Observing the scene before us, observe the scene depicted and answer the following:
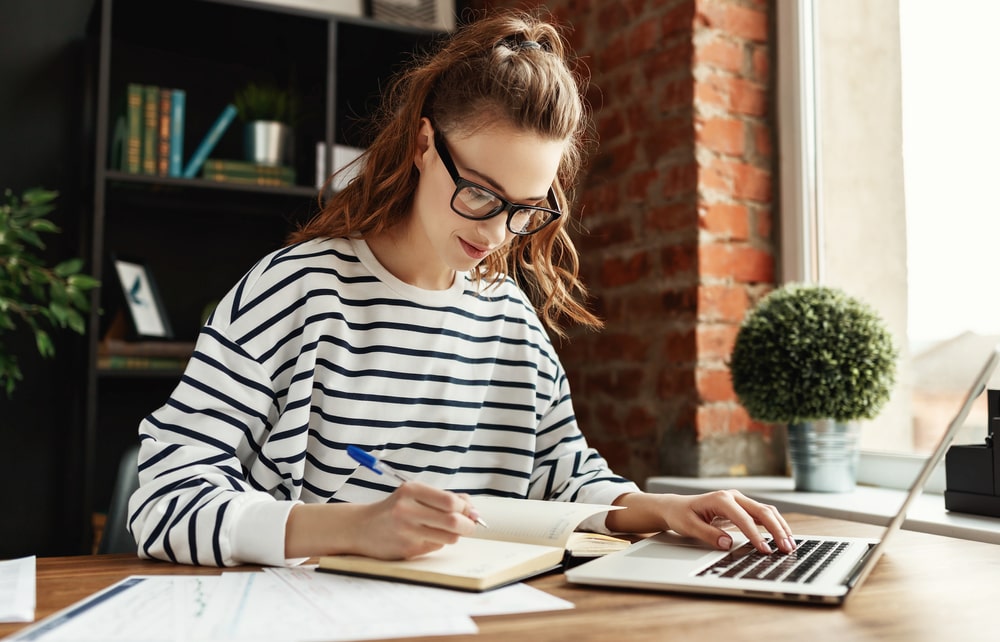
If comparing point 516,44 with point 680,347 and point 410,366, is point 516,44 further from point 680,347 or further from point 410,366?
point 680,347

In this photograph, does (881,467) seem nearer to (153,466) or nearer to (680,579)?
(680,579)

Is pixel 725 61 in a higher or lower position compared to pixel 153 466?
higher

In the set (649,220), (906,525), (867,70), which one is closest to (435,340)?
(906,525)

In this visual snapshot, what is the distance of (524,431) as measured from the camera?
136cm

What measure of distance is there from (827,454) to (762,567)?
86 cm

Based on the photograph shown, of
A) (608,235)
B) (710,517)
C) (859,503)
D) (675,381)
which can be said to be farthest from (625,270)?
(710,517)

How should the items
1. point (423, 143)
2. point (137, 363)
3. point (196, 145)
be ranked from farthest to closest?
point (196, 145) < point (137, 363) < point (423, 143)

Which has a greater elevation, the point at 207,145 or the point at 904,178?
the point at 207,145

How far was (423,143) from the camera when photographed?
123 cm

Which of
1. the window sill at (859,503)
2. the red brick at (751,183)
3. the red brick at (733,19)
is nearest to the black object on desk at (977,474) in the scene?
the window sill at (859,503)

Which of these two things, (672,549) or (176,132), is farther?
(176,132)

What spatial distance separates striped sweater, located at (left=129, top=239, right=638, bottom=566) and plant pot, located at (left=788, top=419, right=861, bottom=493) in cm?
52

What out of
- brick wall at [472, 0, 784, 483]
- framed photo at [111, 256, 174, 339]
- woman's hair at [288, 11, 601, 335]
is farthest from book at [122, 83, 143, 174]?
brick wall at [472, 0, 784, 483]

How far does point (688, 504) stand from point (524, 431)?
38 centimetres
